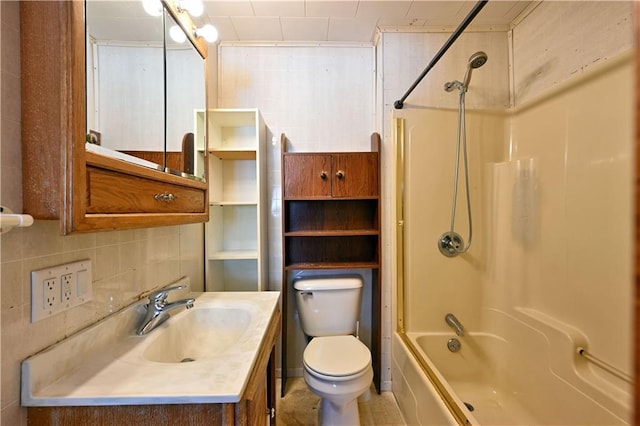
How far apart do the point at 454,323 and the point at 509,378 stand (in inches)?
14.7

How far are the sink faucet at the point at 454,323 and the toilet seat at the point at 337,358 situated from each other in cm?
61

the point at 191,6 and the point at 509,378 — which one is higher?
the point at 191,6

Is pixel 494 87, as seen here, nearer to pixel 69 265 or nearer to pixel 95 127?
pixel 95 127

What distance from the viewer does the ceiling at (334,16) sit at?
1.45 meters

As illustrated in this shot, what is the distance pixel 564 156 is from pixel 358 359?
1426 millimetres

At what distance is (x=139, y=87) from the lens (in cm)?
84

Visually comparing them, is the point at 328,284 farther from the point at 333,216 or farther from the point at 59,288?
the point at 59,288

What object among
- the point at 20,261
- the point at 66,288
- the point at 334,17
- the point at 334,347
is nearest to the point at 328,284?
the point at 334,347

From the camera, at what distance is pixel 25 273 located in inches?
23.0

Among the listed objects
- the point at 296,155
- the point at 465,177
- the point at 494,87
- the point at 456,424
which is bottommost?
the point at 456,424

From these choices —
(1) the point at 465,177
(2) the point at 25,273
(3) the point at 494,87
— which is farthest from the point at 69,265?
(3) the point at 494,87

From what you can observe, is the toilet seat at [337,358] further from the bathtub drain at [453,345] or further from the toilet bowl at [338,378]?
the bathtub drain at [453,345]

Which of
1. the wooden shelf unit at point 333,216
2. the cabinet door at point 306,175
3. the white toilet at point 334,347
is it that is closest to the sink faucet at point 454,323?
the wooden shelf unit at point 333,216

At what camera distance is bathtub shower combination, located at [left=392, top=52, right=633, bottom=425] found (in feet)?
3.45
